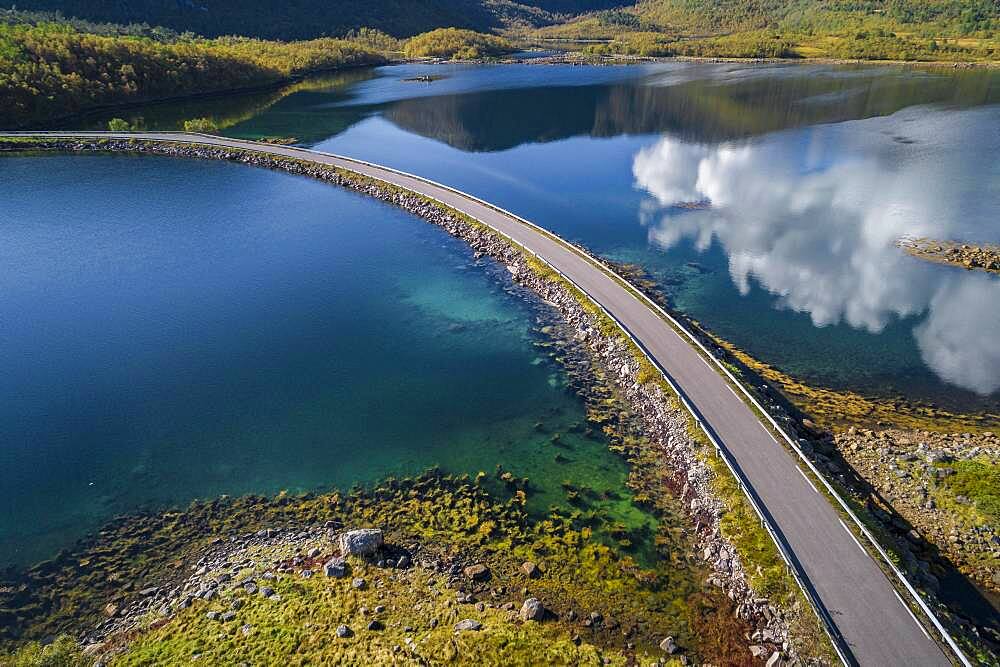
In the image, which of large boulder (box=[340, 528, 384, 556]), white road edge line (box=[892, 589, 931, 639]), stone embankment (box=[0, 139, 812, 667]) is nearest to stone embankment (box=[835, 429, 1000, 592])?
white road edge line (box=[892, 589, 931, 639])

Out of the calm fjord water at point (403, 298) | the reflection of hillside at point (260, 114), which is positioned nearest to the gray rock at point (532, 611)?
the calm fjord water at point (403, 298)

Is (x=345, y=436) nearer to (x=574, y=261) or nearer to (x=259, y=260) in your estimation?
(x=574, y=261)

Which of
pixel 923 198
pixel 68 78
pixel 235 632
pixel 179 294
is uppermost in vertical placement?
pixel 68 78

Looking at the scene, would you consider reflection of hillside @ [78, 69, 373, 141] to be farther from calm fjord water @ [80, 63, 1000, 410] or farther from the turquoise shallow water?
the turquoise shallow water

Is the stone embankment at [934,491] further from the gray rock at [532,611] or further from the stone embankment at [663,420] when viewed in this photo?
the gray rock at [532,611]

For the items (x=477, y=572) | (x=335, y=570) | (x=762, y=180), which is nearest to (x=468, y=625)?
(x=477, y=572)

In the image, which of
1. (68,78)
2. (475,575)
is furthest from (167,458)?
(68,78)
